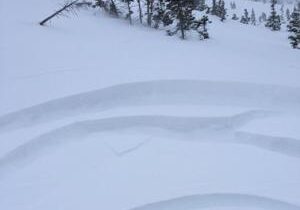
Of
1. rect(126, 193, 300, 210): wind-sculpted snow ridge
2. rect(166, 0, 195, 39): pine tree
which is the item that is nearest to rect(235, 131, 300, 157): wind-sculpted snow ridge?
rect(126, 193, 300, 210): wind-sculpted snow ridge

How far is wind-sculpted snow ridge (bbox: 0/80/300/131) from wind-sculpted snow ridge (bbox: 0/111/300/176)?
0.60m

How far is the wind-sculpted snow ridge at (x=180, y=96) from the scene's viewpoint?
8820 mm

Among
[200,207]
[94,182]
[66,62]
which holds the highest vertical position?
[66,62]

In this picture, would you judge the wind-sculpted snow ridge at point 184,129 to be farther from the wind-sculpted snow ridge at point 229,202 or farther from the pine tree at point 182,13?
the pine tree at point 182,13

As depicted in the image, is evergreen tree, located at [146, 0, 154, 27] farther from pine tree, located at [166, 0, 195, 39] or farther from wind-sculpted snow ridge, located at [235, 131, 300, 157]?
wind-sculpted snow ridge, located at [235, 131, 300, 157]

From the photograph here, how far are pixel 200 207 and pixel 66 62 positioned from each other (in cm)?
564

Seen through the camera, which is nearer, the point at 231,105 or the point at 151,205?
the point at 151,205

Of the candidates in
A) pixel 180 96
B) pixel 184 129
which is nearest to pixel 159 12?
pixel 180 96

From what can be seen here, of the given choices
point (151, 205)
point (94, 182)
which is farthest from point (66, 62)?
point (151, 205)

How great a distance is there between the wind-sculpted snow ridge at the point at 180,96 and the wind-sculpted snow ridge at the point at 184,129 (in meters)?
0.60

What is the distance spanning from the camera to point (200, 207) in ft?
22.2

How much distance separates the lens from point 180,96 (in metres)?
9.48

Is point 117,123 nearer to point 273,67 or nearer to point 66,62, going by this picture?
point 66,62

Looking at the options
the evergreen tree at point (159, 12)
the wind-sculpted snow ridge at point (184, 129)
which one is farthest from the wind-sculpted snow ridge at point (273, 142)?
the evergreen tree at point (159, 12)
